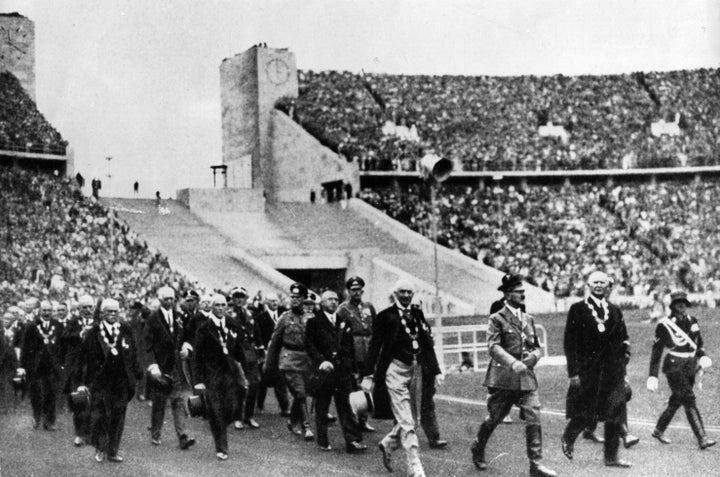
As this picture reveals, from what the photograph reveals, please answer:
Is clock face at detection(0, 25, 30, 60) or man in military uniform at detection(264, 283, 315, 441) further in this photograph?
clock face at detection(0, 25, 30, 60)

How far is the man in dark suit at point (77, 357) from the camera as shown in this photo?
41.1ft

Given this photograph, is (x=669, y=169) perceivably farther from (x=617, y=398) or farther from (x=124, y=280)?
(x=617, y=398)

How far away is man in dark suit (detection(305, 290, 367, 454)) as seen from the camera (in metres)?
12.2

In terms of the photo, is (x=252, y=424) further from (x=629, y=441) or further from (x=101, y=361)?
(x=629, y=441)

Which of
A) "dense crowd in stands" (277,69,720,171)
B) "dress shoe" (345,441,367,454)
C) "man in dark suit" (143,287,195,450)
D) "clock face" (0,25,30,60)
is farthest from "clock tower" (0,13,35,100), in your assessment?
"dress shoe" (345,441,367,454)

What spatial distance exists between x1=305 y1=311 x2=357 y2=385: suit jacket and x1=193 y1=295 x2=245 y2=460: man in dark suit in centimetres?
78

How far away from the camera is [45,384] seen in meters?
15.7

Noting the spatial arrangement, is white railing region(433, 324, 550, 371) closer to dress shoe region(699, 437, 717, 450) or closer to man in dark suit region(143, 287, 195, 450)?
man in dark suit region(143, 287, 195, 450)

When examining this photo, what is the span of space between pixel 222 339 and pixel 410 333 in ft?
8.30

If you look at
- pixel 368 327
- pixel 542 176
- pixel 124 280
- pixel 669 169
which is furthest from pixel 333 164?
pixel 368 327

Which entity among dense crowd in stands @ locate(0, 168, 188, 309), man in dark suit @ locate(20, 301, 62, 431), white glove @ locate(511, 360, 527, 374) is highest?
dense crowd in stands @ locate(0, 168, 188, 309)

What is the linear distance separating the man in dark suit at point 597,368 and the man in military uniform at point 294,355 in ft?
12.4

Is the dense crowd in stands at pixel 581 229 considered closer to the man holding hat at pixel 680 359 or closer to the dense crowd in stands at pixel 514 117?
the dense crowd in stands at pixel 514 117

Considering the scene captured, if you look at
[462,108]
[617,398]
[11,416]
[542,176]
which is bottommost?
[11,416]
